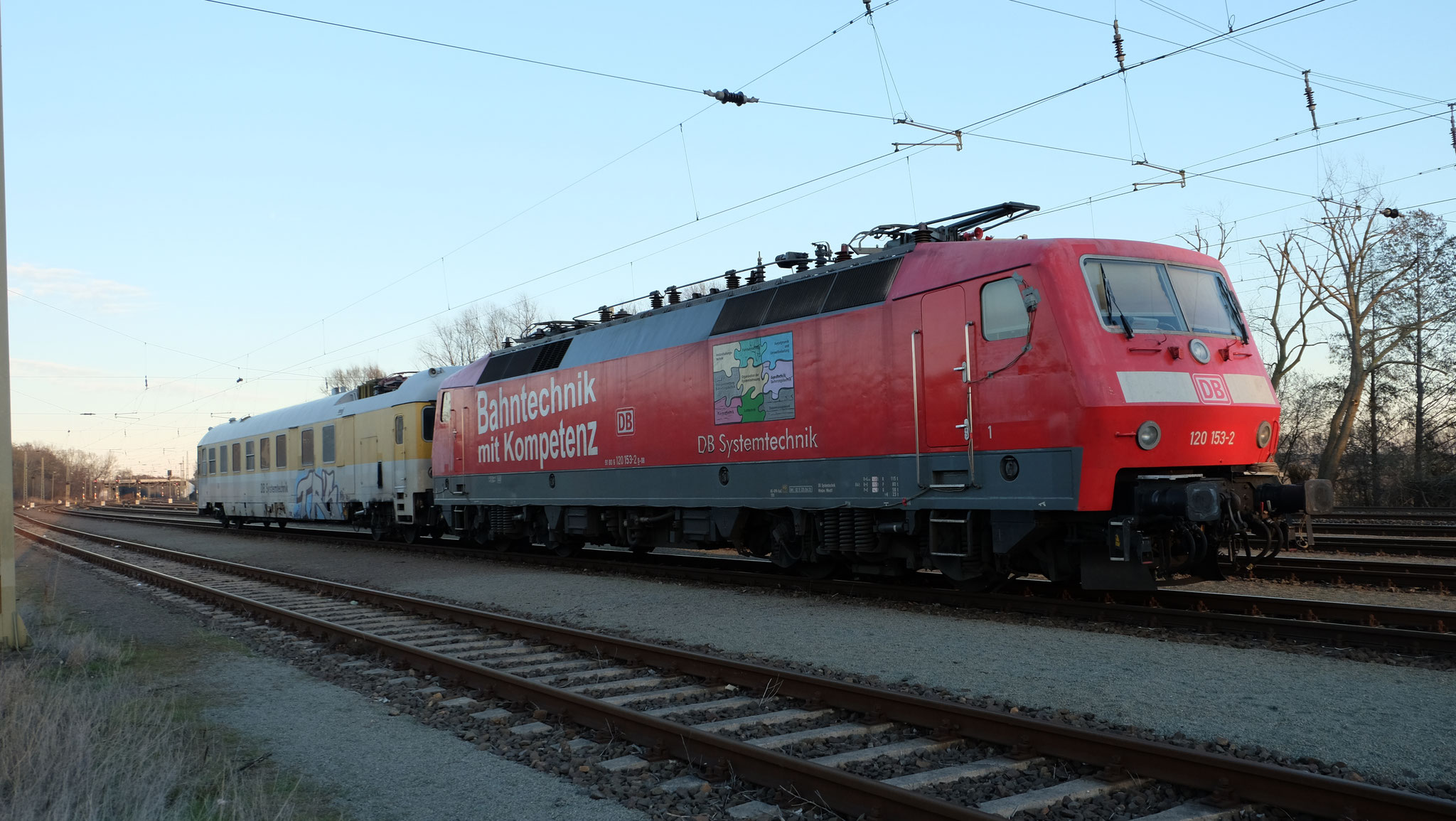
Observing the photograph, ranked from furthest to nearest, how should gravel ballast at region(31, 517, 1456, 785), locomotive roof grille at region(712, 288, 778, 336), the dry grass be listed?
locomotive roof grille at region(712, 288, 778, 336), gravel ballast at region(31, 517, 1456, 785), the dry grass

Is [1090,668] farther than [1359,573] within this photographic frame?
No

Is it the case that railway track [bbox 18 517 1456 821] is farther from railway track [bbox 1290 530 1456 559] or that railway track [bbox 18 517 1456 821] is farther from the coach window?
railway track [bbox 1290 530 1456 559]

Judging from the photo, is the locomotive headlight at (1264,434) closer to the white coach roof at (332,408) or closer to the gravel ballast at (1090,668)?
the gravel ballast at (1090,668)

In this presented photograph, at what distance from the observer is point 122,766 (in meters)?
5.29

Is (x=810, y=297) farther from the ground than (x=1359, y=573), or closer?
farther from the ground

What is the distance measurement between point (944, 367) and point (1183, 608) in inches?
130

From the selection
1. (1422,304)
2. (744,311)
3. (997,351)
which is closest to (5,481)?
(744,311)

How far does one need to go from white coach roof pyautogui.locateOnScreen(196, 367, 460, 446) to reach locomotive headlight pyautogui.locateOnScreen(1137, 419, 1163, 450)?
1598 cm

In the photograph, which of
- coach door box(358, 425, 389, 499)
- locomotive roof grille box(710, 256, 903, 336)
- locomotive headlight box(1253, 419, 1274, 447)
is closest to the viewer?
locomotive headlight box(1253, 419, 1274, 447)

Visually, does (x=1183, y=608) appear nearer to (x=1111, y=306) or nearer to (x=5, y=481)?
(x=1111, y=306)

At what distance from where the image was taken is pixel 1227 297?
33.7 feet

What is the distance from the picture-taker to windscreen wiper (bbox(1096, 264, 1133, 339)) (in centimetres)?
930

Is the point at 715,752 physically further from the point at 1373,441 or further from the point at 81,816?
the point at 1373,441

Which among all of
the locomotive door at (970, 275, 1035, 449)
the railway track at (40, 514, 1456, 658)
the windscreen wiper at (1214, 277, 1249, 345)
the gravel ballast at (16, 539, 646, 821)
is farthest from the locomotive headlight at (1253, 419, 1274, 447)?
the gravel ballast at (16, 539, 646, 821)
